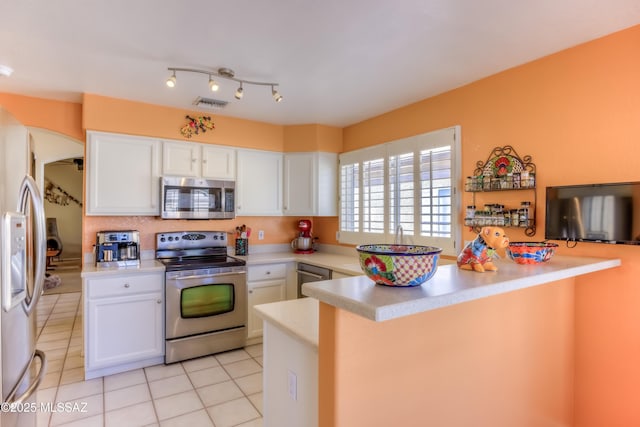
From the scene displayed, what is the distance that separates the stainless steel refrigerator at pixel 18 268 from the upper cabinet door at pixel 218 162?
2.09 metres

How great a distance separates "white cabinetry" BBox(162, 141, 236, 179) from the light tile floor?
6.05 feet

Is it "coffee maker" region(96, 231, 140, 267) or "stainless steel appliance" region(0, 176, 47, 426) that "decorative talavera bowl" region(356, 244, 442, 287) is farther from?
"coffee maker" region(96, 231, 140, 267)

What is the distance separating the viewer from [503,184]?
8.19 feet

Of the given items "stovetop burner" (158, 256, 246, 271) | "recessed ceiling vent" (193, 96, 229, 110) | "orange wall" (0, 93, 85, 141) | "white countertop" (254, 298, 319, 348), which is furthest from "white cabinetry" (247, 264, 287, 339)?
"orange wall" (0, 93, 85, 141)

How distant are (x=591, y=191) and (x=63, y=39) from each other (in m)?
3.31

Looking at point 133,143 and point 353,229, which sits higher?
point 133,143

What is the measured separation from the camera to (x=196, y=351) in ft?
10.7

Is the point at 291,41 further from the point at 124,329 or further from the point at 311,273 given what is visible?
the point at 124,329

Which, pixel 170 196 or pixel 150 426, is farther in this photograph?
pixel 170 196

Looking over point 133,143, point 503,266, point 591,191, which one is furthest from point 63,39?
point 591,191

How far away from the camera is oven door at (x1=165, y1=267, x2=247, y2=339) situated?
3.16m

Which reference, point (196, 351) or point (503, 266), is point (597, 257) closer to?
point (503, 266)

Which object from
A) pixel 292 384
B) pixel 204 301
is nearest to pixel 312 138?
pixel 204 301

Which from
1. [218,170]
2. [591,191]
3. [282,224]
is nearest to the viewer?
[591,191]
